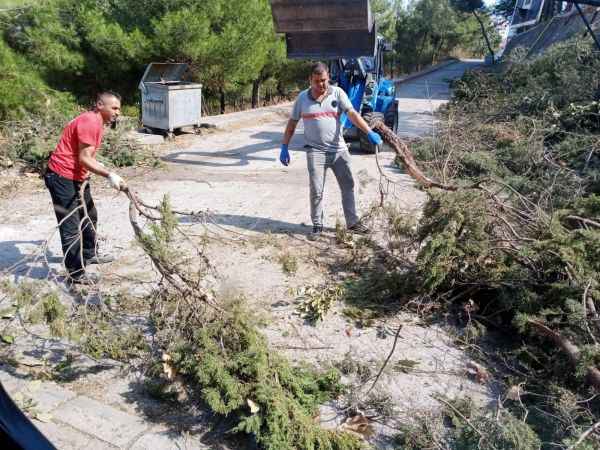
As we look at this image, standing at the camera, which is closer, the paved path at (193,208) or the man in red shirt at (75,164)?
the paved path at (193,208)

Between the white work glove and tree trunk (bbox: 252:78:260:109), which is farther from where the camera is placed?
tree trunk (bbox: 252:78:260:109)

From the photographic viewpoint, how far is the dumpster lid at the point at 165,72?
471 inches

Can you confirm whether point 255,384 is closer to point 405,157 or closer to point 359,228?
point 359,228

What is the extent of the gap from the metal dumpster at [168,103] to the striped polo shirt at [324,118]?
6161mm

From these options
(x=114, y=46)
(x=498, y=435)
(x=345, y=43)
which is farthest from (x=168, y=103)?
(x=498, y=435)

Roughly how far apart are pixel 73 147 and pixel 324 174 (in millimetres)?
2502

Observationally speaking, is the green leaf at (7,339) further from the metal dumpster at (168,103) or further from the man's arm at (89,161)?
the metal dumpster at (168,103)

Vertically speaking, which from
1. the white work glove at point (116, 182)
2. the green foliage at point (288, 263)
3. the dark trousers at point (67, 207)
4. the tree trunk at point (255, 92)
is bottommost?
the green foliage at point (288, 263)

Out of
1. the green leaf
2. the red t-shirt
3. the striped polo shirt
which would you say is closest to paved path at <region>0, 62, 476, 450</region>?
the green leaf

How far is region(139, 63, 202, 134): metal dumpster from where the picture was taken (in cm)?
1082

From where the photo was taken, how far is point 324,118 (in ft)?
17.5

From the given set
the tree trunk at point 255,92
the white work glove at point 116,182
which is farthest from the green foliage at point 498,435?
the tree trunk at point 255,92

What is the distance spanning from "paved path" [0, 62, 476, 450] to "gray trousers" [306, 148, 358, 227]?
1.68 feet

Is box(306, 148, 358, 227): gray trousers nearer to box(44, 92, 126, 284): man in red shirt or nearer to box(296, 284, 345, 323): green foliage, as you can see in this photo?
box(296, 284, 345, 323): green foliage
